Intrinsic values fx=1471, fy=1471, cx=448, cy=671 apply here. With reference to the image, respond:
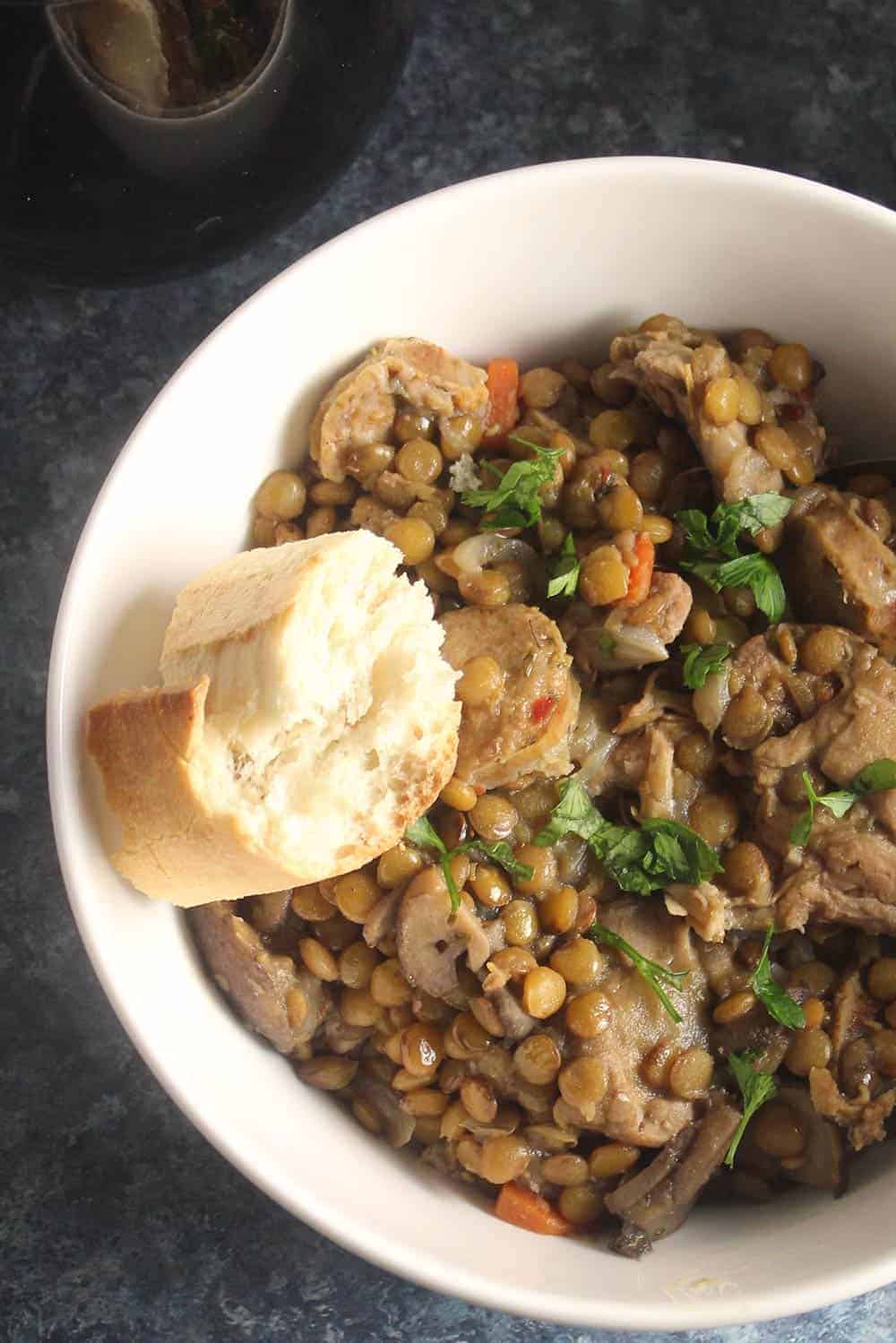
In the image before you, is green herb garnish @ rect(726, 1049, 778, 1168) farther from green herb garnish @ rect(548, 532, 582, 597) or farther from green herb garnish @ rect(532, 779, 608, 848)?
green herb garnish @ rect(548, 532, 582, 597)

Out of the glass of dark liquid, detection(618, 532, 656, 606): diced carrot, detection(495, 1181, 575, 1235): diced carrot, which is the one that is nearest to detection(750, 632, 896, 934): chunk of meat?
detection(618, 532, 656, 606): diced carrot

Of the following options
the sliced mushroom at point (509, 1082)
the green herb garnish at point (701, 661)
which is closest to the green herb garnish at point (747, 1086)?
the sliced mushroom at point (509, 1082)

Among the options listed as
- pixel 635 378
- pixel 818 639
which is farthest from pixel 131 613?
pixel 818 639

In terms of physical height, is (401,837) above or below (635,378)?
below

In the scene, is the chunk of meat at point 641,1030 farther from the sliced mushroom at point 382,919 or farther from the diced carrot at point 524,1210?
the sliced mushroom at point 382,919

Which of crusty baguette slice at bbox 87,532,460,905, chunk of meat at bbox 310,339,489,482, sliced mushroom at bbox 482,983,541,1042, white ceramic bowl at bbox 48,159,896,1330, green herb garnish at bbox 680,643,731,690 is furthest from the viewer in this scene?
chunk of meat at bbox 310,339,489,482

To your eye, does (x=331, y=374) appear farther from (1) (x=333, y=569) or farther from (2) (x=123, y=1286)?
(2) (x=123, y=1286)
